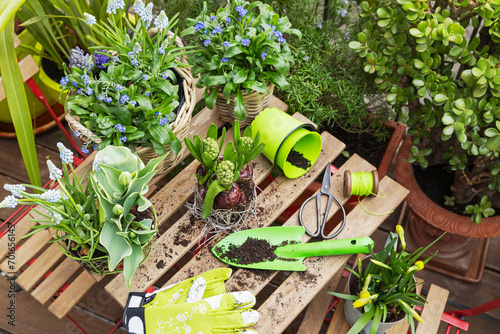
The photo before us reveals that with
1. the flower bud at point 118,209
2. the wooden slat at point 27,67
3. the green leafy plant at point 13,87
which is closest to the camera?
the flower bud at point 118,209

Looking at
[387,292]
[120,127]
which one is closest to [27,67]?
[120,127]

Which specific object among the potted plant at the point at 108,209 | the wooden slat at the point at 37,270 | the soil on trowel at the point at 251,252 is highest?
the potted plant at the point at 108,209

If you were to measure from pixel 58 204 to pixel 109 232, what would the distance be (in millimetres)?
165

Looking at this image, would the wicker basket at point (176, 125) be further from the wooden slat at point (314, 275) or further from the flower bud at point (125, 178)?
the wooden slat at point (314, 275)

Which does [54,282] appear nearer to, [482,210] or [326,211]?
[326,211]

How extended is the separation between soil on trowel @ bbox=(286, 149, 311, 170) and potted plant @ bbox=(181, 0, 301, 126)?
20cm

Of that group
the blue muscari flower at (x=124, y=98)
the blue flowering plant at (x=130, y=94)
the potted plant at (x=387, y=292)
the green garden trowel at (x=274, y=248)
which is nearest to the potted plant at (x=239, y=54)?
the blue flowering plant at (x=130, y=94)

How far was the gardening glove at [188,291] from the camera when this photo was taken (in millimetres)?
1135

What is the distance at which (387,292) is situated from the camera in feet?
3.81

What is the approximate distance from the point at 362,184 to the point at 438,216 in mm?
473

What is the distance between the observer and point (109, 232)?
1001 mm

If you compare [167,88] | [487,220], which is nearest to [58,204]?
[167,88]

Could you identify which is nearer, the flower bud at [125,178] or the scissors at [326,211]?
the flower bud at [125,178]

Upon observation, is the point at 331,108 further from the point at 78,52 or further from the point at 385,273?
the point at 78,52
